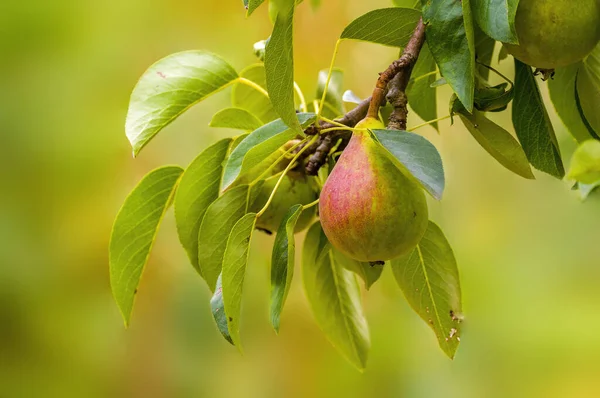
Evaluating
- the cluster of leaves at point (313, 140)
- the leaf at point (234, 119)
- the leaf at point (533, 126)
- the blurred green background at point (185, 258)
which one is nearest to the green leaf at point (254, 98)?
the cluster of leaves at point (313, 140)

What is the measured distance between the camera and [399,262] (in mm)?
491

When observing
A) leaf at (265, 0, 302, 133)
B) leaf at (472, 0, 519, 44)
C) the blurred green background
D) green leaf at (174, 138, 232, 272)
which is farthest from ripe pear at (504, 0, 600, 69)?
the blurred green background

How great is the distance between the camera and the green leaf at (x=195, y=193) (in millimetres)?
492

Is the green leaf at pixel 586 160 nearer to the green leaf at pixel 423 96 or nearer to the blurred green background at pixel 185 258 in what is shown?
the green leaf at pixel 423 96

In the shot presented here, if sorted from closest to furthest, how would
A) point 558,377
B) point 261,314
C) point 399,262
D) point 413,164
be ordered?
point 413,164, point 399,262, point 558,377, point 261,314

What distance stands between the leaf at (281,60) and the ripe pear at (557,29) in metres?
0.12

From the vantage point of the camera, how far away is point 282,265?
408mm

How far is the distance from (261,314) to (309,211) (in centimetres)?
117

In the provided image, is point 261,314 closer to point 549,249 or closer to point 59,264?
point 59,264

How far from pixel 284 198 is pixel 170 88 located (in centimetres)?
11

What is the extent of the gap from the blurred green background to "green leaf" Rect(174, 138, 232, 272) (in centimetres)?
93

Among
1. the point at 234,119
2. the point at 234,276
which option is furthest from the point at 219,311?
the point at 234,119

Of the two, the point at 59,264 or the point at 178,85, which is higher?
the point at 178,85

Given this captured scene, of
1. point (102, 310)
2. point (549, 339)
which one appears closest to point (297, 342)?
point (102, 310)
